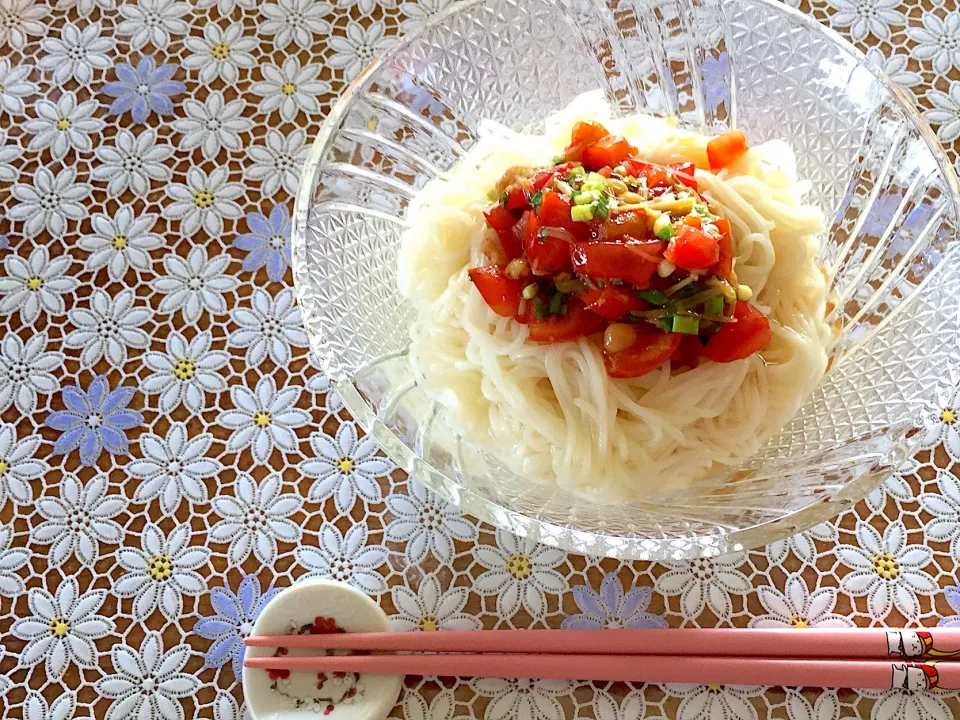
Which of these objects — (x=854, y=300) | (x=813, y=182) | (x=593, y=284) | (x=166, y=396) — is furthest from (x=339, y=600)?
(x=813, y=182)

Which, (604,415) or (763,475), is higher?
(604,415)

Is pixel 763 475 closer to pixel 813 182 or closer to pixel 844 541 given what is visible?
pixel 844 541

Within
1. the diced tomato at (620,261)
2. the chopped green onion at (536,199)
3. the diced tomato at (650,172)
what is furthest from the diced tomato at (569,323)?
the diced tomato at (650,172)

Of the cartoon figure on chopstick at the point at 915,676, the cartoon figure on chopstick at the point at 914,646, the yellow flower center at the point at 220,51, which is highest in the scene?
the yellow flower center at the point at 220,51

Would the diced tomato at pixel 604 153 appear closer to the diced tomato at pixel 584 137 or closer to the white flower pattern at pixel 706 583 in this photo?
the diced tomato at pixel 584 137

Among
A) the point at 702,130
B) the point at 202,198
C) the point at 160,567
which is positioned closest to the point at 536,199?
the point at 702,130
